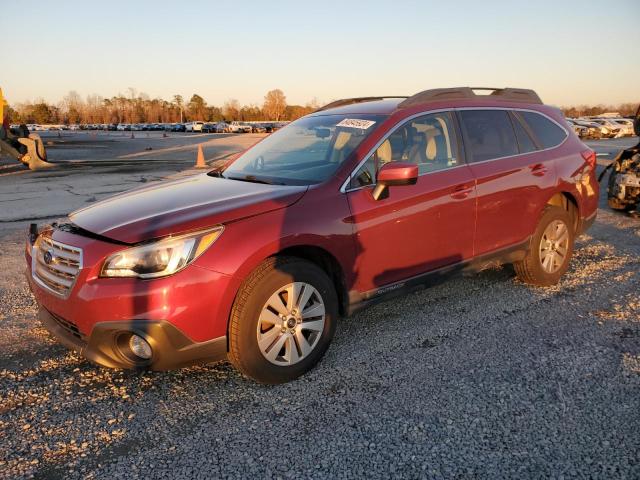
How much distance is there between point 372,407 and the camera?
2.96m

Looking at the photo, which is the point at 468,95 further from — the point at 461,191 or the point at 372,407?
the point at 372,407

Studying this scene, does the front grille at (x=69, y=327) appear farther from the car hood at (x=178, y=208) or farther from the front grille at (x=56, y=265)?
the car hood at (x=178, y=208)

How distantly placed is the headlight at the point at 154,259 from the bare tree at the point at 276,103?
13869 cm

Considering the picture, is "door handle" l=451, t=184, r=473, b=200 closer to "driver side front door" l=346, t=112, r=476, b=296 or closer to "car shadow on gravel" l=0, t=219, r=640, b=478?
"driver side front door" l=346, t=112, r=476, b=296

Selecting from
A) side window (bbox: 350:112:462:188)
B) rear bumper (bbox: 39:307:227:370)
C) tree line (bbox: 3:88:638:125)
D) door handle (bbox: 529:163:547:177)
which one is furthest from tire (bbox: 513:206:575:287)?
tree line (bbox: 3:88:638:125)

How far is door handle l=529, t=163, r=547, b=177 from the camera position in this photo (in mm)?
4710

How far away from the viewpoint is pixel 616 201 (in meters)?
8.88

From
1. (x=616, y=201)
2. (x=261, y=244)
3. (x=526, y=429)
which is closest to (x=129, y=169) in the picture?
(x=616, y=201)

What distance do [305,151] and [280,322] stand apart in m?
1.66

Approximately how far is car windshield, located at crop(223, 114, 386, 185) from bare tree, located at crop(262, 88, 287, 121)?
137m

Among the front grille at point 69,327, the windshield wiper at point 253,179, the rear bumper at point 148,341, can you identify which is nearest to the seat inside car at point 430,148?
the windshield wiper at point 253,179

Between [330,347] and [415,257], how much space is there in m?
0.95

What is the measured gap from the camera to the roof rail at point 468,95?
13.8ft

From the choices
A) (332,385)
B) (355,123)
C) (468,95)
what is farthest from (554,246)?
(332,385)
